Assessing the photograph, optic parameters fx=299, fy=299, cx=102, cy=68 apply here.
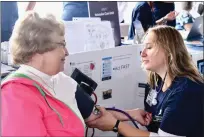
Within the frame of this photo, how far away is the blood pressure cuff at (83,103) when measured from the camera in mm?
1346

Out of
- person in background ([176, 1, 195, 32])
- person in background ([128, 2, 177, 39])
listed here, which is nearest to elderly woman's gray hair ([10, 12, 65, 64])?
person in background ([128, 2, 177, 39])

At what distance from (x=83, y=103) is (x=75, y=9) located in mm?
1300

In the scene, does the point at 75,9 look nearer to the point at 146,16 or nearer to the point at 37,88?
the point at 146,16

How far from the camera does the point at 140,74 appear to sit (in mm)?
2018

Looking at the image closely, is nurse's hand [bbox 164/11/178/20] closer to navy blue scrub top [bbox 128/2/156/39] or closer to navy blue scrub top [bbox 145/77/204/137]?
navy blue scrub top [bbox 128/2/156/39]

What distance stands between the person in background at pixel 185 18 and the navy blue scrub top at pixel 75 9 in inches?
45.0

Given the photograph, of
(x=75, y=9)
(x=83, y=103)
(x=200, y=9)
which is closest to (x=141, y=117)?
(x=83, y=103)

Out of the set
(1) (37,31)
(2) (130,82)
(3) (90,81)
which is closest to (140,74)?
(2) (130,82)

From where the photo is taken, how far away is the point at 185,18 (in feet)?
11.1

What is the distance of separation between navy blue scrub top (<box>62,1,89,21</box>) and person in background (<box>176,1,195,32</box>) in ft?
3.75

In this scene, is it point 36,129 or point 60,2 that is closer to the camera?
point 36,129

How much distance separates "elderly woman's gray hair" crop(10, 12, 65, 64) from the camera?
1.14 m

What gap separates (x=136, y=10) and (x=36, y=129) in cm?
211

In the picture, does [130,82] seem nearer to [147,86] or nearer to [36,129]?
[147,86]
